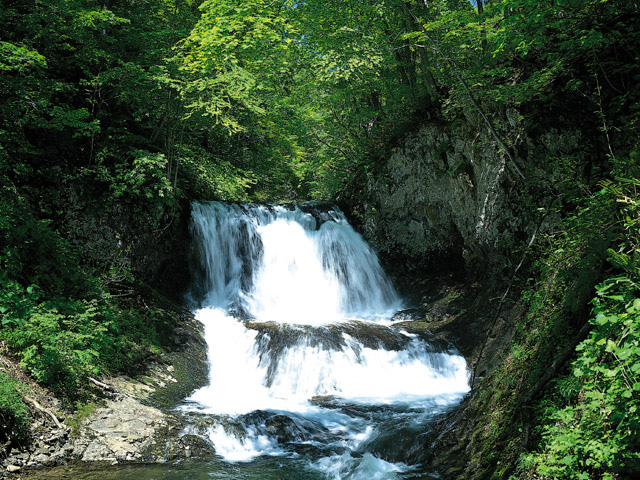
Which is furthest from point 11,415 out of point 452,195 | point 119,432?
Result: point 452,195

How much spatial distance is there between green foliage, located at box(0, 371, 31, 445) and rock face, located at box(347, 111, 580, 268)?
8.58m

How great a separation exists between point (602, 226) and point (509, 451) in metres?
1.93

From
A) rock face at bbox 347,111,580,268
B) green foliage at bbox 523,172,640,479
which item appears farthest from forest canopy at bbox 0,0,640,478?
rock face at bbox 347,111,580,268

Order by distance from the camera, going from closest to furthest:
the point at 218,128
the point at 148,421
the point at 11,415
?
the point at 11,415 < the point at 148,421 < the point at 218,128

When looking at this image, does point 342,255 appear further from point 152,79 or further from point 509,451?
point 509,451

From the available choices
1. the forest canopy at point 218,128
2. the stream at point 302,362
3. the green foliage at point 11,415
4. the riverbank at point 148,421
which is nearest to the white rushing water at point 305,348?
the stream at point 302,362

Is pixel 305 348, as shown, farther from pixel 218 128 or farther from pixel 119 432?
pixel 218 128

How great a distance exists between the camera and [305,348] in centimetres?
901

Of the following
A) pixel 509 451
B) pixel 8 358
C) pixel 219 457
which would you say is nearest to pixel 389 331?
pixel 219 457

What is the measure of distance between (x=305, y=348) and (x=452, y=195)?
6339 millimetres

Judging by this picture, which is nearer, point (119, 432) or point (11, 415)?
point (11, 415)

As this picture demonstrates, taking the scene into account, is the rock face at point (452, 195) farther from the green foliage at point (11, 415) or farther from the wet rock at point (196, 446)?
the green foliage at point (11, 415)

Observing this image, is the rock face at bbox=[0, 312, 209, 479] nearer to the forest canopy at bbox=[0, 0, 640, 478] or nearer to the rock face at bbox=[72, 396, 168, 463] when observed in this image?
the rock face at bbox=[72, 396, 168, 463]

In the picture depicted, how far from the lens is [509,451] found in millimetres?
3305
